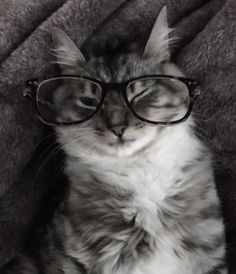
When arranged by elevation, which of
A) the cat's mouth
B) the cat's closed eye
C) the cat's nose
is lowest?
the cat's mouth

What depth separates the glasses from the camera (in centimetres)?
105

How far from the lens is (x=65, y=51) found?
3.66 feet

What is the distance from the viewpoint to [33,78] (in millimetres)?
1140

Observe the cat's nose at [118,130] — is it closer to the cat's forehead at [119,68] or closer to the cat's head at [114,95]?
the cat's head at [114,95]

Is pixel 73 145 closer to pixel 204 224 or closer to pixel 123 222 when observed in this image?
pixel 123 222

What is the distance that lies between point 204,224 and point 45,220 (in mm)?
377

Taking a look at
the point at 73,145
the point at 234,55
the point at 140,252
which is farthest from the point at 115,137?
the point at 234,55

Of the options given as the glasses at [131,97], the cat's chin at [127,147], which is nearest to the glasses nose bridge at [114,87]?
the glasses at [131,97]

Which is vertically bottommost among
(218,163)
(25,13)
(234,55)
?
(218,163)

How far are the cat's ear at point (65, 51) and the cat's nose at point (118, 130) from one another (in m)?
0.19

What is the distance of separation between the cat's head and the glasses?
0.01 m

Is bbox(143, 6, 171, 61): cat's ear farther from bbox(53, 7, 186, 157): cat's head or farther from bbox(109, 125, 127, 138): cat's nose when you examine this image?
bbox(109, 125, 127, 138): cat's nose

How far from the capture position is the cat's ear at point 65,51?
1.10m

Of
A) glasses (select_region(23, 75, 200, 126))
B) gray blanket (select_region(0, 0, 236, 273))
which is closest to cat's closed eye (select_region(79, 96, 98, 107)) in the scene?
glasses (select_region(23, 75, 200, 126))
